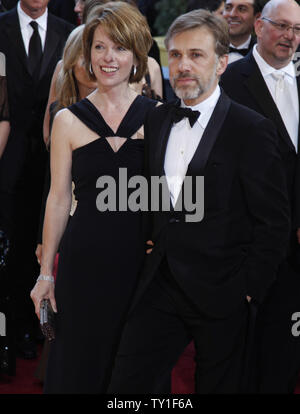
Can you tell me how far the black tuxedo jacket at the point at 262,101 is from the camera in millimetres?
3803

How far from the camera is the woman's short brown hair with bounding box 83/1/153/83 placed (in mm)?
3160

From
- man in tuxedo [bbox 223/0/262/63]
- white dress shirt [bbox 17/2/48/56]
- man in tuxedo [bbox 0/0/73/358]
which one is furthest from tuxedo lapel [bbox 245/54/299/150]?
white dress shirt [bbox 17/2/48/56]

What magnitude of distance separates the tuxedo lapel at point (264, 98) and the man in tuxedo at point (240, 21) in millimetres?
1244

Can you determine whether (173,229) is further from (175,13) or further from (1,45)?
(175,13)

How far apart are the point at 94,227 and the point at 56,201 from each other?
203 millimetres

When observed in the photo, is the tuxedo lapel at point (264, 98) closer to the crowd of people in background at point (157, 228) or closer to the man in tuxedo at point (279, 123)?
the man in tuxedo at point (279, 123)

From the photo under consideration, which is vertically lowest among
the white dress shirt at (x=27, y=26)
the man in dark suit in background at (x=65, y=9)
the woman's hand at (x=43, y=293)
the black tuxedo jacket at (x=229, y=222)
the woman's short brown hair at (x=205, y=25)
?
the woman's hand at (x=43, y=293)

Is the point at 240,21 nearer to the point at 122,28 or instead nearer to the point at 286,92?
the point at 286,92

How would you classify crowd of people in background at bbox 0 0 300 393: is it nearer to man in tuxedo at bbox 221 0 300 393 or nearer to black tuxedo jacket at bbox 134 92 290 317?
black tuxedo jacket at bbox 134 92 290 317

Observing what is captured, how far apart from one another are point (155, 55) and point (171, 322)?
8.83 ft

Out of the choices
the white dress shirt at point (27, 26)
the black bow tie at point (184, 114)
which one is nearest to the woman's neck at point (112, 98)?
the black bow tie at point (184, 114)

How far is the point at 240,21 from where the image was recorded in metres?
5.19

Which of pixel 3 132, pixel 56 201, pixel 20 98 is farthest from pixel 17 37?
pixel 56 201

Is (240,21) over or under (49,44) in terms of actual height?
over
